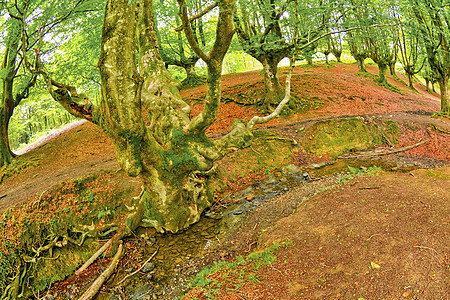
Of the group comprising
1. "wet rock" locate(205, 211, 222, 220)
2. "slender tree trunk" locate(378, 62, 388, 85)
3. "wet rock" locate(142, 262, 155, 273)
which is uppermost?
"slender tree trunk" locate(378, 62, 388, 85)

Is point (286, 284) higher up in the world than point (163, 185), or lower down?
lower down

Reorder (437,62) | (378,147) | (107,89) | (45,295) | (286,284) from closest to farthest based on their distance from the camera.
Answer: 1. (286,284)
2. (107,89)
3. (45,295)
4. (378,147)
5. (437,62)

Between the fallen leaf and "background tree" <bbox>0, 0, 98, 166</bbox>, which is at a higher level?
"background tree" <bbox>0, 0, 98, 166</bbox>

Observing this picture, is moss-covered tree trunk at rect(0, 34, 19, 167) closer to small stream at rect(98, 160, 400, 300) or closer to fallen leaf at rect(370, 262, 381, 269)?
small stream at rect(98, 160, 400, 300)

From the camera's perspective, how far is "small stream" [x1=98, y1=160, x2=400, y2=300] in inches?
207

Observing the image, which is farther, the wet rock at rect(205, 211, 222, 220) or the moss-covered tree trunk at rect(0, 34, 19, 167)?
the moss-covered tree trunk at rect(0, 34, 19, 167)

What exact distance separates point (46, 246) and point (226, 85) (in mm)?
12865

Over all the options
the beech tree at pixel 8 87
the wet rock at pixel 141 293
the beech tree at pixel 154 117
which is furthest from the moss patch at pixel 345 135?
the beech tree at pixel 8 87

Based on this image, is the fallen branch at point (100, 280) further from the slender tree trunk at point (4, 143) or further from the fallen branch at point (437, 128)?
the fallen branch at point (437, 128)

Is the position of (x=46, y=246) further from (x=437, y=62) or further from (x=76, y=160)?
(x=437, y=62)

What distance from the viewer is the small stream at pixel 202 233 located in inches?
207

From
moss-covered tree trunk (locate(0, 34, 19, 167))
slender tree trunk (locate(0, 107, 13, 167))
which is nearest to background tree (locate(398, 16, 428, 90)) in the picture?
moss-covered tree trunk (locate(0, 34, 19, 167))

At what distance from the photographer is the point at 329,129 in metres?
10.7

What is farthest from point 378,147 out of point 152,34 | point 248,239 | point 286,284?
point 152,34
